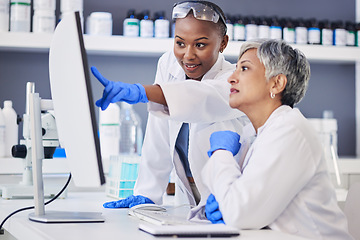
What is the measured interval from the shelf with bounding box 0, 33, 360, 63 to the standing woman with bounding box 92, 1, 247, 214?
0.99 m

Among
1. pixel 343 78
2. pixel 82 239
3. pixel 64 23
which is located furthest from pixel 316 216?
pixel 343 78

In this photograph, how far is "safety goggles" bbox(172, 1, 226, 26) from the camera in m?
1.76

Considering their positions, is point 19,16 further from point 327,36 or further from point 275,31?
point 327,36

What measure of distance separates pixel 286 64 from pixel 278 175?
14.4 inches

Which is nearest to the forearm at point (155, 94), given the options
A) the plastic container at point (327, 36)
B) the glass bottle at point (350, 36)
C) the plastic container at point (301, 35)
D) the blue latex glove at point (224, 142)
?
the blue latex glove at point (224, 142)

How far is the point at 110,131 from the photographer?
9.73 ft

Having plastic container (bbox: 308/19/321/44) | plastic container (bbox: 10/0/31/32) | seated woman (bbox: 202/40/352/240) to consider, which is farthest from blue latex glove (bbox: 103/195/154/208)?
plastic container (bbox: 308/19/321/44)

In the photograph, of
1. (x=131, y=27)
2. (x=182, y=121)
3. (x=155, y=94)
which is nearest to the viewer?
(x=155, y=94)

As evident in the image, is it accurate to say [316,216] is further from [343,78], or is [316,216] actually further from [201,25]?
[343,78]

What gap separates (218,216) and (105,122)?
66.8 inches

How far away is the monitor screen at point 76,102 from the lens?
3.68 feet

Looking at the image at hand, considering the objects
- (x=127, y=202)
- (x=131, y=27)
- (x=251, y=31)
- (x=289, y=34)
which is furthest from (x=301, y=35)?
(x=127, y=202)

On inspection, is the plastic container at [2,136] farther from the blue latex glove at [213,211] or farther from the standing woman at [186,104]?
the blue latex glove at [213,211]

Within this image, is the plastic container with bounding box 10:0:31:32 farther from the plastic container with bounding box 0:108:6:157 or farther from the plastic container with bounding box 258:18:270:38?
the plastic container with bounding box 258:18:270:38
